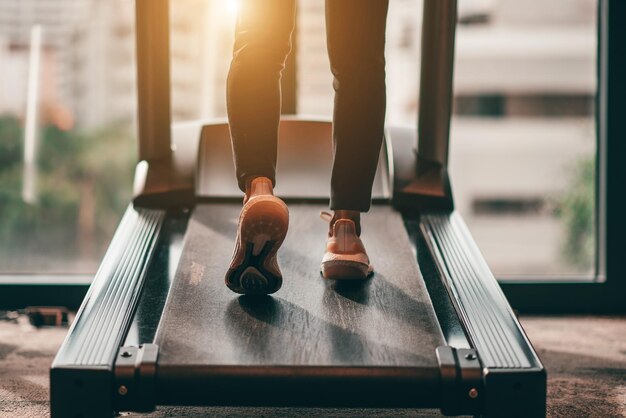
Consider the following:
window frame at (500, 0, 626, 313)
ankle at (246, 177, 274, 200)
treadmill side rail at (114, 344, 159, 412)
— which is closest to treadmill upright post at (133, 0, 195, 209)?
ankle at (246, 177, 274, 200)

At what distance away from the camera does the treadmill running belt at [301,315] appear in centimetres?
135

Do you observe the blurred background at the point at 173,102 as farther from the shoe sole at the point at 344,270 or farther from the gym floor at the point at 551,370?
the shoe sole at the point at 344,270

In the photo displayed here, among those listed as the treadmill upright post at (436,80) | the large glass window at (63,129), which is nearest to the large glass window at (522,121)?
the treadmill upright post at (436,80)

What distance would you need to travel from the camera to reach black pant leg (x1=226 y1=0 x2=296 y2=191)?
4.77 ft

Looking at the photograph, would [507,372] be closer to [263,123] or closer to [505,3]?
[263,123]

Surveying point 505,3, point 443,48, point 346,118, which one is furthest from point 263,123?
point 505,3

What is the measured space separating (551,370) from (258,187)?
0.89 m

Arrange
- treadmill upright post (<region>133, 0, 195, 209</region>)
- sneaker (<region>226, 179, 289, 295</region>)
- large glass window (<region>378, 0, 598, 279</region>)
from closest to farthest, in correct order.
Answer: sneaker (<region>226, 179, 289, 295</region>)
treadmill upright post (<region>133, 0, 195, 209</region>)
large glass window (<region>378, 0, 598, 279</region>)

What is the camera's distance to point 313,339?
1.42 m

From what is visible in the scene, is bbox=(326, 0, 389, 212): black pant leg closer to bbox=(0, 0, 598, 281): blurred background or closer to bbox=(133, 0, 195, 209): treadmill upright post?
bbox=(133, 0, 195, 209): treadmill upright post

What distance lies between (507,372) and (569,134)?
1.56 metres

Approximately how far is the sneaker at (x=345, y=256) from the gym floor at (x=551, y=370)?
298 mm

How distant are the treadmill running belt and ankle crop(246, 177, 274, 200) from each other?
0.24 metres

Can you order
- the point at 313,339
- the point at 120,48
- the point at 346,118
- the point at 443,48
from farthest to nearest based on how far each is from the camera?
the point at 120,48 → the point at 443,48 → the point at 346,118 → the point at 313,339
